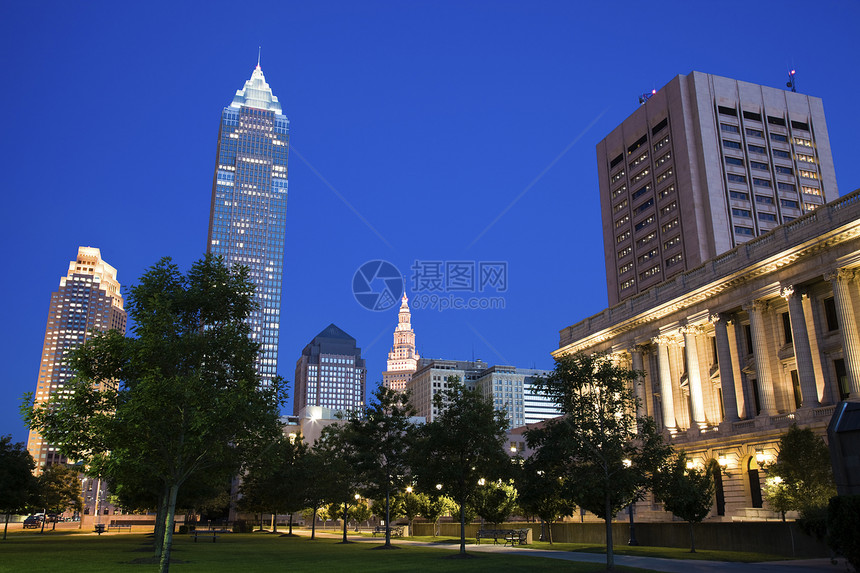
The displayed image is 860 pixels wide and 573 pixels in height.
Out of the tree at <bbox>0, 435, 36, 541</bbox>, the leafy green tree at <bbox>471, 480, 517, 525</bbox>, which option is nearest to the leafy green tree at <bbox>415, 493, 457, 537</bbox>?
the leafy green tree at <bbox>471, 480, 517, 525</bbox>

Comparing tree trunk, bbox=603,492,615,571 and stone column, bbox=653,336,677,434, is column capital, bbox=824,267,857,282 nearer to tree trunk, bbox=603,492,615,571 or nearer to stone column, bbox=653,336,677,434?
stone column, bbox=653,336,677,434

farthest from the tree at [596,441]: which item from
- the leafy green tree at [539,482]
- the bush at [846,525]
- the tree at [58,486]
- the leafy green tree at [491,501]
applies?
the tree at [58,486]

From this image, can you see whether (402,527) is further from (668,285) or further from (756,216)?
(756,216)

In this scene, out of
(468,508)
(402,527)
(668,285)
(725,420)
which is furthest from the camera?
(402,527)

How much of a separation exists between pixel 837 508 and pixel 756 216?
100300mm

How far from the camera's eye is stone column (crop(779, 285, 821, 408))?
1933 inches

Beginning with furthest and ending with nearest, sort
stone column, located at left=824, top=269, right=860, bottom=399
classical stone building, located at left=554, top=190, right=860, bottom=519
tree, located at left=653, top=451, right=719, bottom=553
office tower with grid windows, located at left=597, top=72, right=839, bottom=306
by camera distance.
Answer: office tower with grid windows, located at left=597, top=72, right=839, bottom=306 < classical stone building, located at left=554, top=190, right=860, bottom=519 < stone column, located at left=824, top=269, right=860, bottom=399 < tree, located at left=653, top=451, right=719, bottom=553

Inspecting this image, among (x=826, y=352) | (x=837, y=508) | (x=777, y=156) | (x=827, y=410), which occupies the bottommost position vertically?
(x=837, y=508)

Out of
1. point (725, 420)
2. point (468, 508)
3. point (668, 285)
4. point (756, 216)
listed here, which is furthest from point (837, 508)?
point (756, 216)

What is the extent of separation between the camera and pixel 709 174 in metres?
106

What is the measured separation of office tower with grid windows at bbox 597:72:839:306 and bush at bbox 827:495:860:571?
289 feet

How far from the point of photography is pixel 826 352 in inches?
1970

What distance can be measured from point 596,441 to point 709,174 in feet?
299

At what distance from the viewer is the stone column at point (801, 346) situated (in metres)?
49.1
